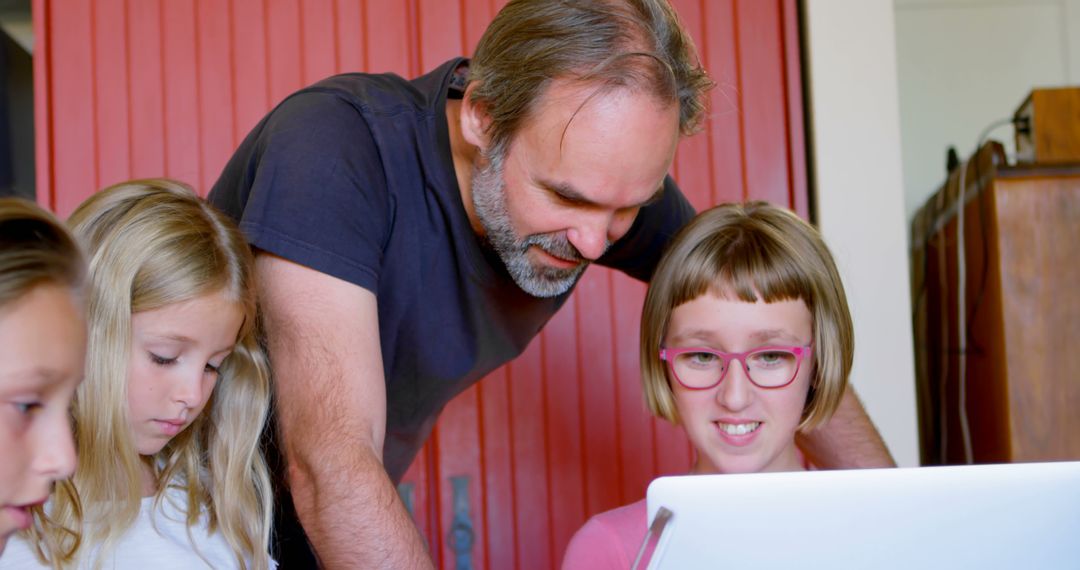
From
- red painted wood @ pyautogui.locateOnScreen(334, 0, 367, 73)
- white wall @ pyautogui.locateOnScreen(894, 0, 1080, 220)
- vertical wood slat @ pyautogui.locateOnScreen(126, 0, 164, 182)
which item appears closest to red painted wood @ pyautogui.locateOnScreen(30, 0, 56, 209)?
vertical wood slat @ pyautogui.locateOnScreen(126, 0, 164, 182)

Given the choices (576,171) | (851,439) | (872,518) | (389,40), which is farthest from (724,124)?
(872,518)

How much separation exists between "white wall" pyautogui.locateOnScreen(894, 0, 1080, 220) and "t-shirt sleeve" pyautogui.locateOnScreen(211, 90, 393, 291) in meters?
2.05

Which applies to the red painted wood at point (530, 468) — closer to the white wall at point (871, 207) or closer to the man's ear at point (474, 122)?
the white wall at point (871, 207)

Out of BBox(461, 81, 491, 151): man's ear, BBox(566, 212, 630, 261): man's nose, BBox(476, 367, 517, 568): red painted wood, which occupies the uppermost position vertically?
BBox(461, 81, 491, 151): man's ear

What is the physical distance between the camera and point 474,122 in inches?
55.4

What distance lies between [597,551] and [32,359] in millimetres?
732

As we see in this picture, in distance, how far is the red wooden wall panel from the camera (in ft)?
7.50

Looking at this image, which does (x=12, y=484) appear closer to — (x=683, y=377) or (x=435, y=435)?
(x=683, y=377)

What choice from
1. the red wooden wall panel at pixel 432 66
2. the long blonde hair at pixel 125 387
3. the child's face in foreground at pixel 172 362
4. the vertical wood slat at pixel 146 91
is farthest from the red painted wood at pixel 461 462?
the child's face in foreground at pixel 172 362

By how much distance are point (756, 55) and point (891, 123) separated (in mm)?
304

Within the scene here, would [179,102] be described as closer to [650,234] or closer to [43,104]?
[43,104]

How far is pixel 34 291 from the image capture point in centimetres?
81

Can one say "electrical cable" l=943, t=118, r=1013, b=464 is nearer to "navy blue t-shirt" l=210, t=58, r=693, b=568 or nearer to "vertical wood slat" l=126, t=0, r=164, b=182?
"navy blue t-shirt" l=210, t=58, r=693, b=568

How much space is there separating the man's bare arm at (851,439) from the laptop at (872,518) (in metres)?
0.72
